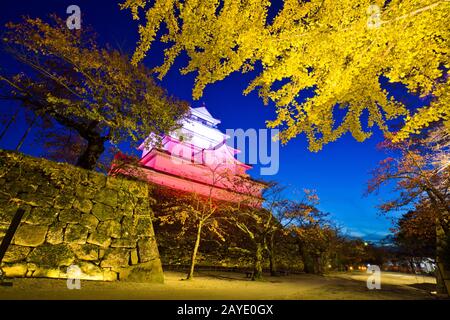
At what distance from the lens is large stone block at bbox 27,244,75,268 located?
5523mm

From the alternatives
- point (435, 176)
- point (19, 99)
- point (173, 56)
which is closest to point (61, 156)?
point (19, 99)

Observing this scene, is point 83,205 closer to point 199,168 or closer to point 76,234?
point 76,234

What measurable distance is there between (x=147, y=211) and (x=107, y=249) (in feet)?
5.90

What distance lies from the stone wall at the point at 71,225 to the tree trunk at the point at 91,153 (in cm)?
80

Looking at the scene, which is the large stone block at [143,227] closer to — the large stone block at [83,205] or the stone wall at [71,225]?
the stone wall at [71,225]

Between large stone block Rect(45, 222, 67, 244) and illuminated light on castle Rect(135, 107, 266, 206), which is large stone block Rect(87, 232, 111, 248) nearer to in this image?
large stone block Rect(45, 222, 67, 244)

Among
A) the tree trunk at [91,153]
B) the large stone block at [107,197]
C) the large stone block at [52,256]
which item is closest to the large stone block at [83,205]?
the large stone block at [107,197]

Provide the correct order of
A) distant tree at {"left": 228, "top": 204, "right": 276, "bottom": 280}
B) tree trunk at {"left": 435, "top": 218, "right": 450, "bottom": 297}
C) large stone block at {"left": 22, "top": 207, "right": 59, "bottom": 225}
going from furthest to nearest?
1. distant tree at {"left": 228, "top": 204, "right": 276, "bottom": 280}
2. tree trunk at {"left": 435, "top": 218, "right": 450, "bottom": 297}
3. large stone block at {"left": 22, "top": 207, "right": 59, "bottom": 225}

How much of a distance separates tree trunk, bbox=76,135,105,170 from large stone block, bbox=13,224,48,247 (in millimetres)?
2551

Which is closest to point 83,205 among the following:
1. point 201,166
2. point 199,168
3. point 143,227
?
point 143,227

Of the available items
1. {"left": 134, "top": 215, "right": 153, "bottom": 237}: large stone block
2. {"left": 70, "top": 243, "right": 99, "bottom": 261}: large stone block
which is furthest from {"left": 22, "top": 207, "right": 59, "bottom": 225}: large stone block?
{"left": 134, "top": 215, "right": 153, "bottom": 237}: large stone block

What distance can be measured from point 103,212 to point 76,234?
3.12 ft

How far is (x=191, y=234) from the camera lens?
15070 millimetres

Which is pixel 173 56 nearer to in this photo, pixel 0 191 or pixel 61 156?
pixel 0 191
